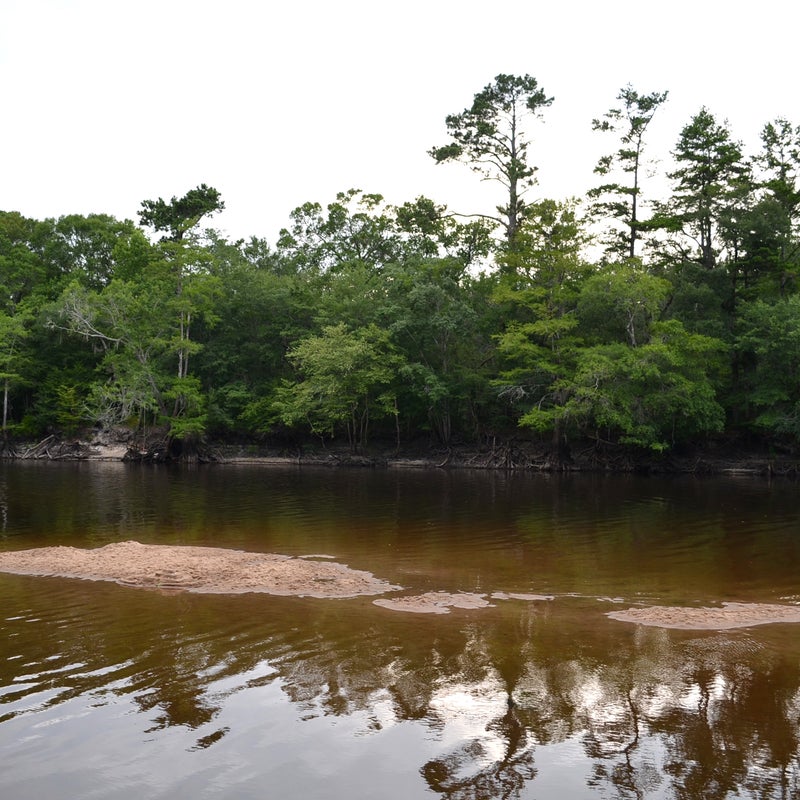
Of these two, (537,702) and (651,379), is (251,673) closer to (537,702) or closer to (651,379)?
(537,702)

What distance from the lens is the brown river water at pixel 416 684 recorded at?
4.75 metres

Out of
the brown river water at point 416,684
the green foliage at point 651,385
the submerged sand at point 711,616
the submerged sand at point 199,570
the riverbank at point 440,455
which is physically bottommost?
the submerged sand at point 711,616

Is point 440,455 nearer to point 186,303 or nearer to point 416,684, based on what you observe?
point 186,303

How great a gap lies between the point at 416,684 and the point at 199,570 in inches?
215

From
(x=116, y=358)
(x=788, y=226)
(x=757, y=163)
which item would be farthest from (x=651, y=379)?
(x=116, y=358)

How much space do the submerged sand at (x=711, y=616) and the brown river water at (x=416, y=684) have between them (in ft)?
0.89

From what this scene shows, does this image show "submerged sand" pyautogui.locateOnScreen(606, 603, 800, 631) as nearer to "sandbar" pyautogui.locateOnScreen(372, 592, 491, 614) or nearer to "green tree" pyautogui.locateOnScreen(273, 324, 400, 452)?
"sandbar" pyautogui.locateOnScreen(372, 592, 491, 614)

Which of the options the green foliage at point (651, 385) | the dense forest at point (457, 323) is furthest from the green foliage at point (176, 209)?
the green foliage at point (651, 385)

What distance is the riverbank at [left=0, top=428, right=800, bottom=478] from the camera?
36781 millimetres

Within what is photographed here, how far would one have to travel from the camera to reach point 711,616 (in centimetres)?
889

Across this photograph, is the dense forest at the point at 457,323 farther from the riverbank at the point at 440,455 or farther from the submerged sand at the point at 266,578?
the submerged sand at the point at 266,578

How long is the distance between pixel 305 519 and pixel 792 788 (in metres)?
14.2

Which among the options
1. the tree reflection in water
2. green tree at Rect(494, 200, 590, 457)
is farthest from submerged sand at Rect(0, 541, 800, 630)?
green tree at Rect(494, 200, 590, 457)

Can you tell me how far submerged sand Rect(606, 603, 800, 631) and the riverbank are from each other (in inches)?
1095
